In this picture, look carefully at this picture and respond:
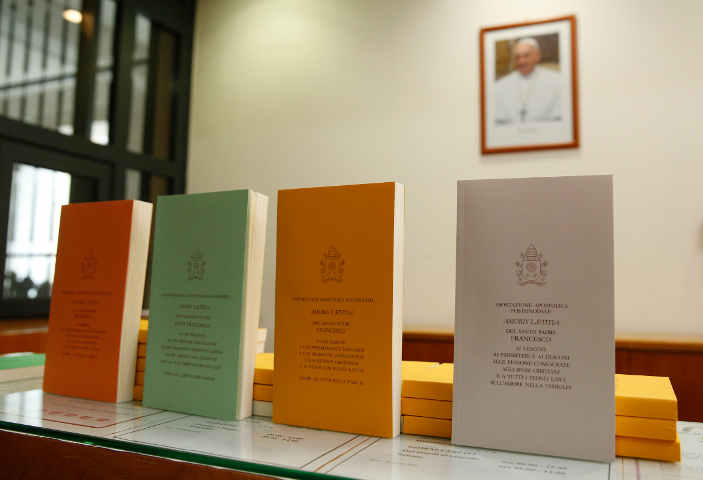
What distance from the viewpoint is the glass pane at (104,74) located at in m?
3.20

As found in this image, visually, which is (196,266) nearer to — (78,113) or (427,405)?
(427,405)

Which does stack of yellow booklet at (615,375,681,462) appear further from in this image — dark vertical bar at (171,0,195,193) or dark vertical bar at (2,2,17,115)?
dark vertical bar at (171,0,195,193)

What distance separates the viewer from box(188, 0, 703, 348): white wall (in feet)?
8.76

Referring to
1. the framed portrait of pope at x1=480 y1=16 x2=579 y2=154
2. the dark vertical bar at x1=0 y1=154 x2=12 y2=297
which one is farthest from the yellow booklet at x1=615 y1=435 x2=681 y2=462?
the dark vertical bar at x1=0 y1=154 x2=12 y2=297

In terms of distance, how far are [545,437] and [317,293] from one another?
34 centimetres

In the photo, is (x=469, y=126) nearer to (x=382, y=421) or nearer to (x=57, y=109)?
(x=57, y=109)

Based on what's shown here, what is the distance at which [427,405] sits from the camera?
0.71m

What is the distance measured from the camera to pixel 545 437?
622 millimetres

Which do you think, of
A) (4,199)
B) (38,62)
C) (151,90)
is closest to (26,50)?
(38,62)

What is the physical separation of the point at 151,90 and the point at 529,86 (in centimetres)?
→ 239

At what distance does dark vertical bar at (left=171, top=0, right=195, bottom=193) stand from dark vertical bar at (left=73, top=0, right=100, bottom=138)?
66cm

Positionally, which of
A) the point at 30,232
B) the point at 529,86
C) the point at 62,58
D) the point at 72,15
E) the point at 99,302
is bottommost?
the point at 99,302

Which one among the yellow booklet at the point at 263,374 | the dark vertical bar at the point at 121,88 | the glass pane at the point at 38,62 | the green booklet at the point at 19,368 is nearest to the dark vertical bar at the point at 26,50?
the glass pane at the point at 38,62

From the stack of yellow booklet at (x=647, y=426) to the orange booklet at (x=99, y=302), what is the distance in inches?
29.5
